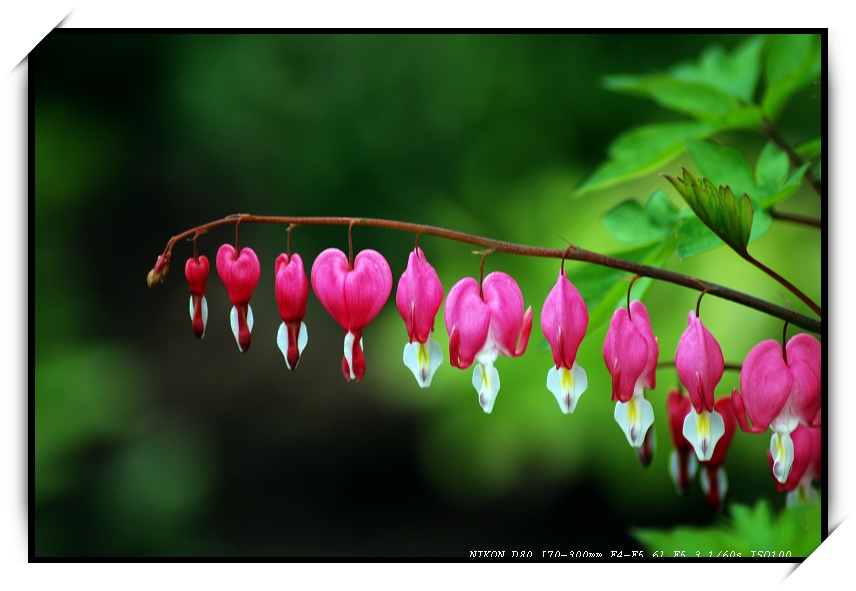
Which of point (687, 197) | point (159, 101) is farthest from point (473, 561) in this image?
point (159, 101)

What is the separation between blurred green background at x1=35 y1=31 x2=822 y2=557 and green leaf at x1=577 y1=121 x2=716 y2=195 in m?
0.35

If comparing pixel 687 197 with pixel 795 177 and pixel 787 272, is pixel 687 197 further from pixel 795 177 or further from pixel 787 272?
pixel 787 272

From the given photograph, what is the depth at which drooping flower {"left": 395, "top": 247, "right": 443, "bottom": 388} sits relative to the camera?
1.08 meters

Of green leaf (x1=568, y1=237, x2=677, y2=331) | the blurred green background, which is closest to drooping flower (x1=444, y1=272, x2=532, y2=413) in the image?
green leaf (x1=568, y1=237, x2=677, y2=331)

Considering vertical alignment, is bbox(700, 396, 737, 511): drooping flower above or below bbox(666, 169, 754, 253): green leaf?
below

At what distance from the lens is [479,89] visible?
2197mm

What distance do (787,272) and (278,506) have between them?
1.35 m

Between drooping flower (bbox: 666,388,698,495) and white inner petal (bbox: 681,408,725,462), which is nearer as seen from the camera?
white inner petal (bbox: 681,408,725,462)

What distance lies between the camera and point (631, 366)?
1.08 meters

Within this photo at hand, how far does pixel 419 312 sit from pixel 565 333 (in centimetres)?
19

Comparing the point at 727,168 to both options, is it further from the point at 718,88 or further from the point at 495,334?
the point at 495,334

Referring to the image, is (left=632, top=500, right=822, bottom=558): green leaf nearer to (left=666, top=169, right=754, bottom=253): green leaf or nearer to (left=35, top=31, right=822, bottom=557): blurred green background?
(left=35, top=31, right=822, bottom=557): blurred green background

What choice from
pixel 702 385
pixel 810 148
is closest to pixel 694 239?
pixel 702 385
